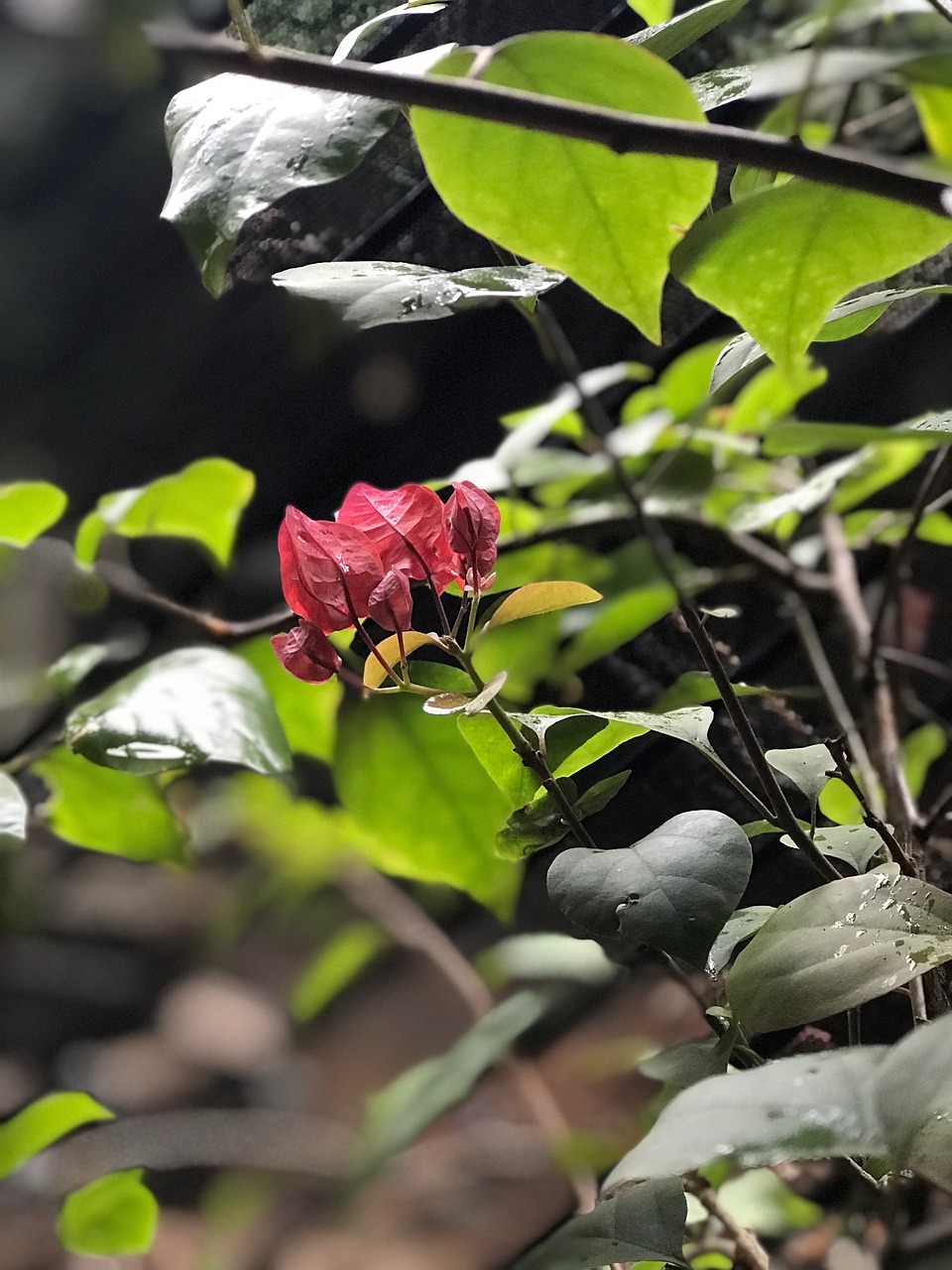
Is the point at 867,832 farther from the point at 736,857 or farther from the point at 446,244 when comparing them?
the point at 446,244

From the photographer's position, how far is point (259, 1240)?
1188 millimetres

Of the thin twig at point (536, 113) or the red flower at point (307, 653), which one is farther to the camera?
the red flower at point (307, 653)

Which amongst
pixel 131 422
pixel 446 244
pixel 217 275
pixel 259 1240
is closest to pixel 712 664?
pixel 217 275

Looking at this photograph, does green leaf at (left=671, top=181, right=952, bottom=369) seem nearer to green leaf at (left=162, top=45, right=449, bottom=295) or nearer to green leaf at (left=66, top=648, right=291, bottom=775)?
green leaf at (left=162, top=45, right=449, bottom=295)

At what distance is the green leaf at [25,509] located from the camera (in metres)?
0.59

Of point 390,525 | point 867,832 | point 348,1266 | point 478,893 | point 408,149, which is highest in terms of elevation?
point 408,149

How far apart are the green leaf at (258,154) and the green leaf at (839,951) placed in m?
0.24

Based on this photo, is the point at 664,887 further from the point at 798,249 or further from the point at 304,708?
the point at 304,708

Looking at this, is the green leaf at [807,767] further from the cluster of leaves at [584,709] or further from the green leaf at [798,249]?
the green leaf at [798,249]

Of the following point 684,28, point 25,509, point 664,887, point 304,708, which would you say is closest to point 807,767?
point 664,887

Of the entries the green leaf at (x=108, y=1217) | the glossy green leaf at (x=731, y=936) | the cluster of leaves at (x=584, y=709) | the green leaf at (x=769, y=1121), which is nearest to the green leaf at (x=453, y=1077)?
the cluster of leaves at (x=584, y=709)

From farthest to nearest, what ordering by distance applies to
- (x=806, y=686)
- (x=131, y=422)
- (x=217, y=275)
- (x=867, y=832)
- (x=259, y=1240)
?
1. (x=259, y=1240)
2. (x=131, y=422)
3. (x=806, y=686)
4. (x=867, y=832)
5. (x=217, y=275)

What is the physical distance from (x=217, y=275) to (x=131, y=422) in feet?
2.00

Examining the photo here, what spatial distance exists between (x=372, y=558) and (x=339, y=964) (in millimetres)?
880
